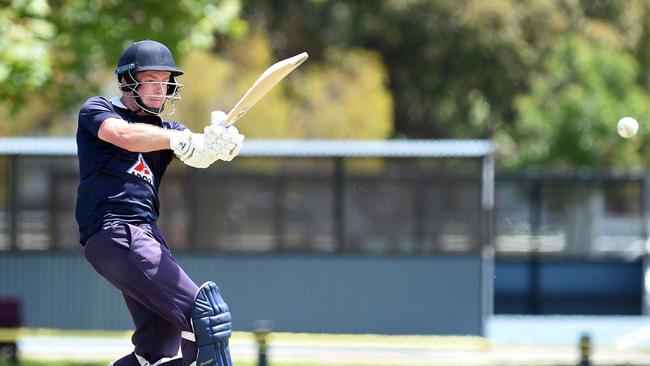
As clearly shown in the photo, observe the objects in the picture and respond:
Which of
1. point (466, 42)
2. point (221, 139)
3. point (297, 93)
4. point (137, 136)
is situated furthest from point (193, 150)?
point (297, 93)

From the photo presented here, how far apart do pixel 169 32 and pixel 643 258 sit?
11507 millimetres

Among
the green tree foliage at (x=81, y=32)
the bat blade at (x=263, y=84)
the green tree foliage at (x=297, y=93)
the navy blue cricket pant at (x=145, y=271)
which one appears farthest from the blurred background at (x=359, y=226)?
the green tree foliage at (x=297, y=93)

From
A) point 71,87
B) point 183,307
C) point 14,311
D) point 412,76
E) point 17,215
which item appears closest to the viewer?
point 183,307

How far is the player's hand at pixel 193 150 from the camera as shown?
5.21m

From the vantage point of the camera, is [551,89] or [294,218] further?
[551,89]

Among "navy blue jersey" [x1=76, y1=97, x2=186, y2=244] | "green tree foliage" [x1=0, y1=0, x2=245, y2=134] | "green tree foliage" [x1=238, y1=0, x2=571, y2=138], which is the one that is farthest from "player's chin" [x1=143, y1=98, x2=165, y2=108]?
"green tree foliage" [x1=238, y1=0, x2=571, y2=138]

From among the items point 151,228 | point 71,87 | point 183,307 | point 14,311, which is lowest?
point 14,311

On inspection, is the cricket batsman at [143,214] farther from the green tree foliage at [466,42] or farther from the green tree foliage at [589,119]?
the green tree foliage at [466,42]

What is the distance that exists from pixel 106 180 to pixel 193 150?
0.60 meters

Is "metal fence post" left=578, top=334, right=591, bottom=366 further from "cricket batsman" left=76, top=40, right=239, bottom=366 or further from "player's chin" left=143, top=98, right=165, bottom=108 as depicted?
"player's chin" left=143, top=98, right=165, bottom=108

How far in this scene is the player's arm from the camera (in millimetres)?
5352

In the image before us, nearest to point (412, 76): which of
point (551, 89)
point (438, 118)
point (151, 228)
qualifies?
point (438, 118)

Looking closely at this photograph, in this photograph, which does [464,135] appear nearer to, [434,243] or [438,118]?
[438,118]

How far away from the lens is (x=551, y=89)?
103 ft
